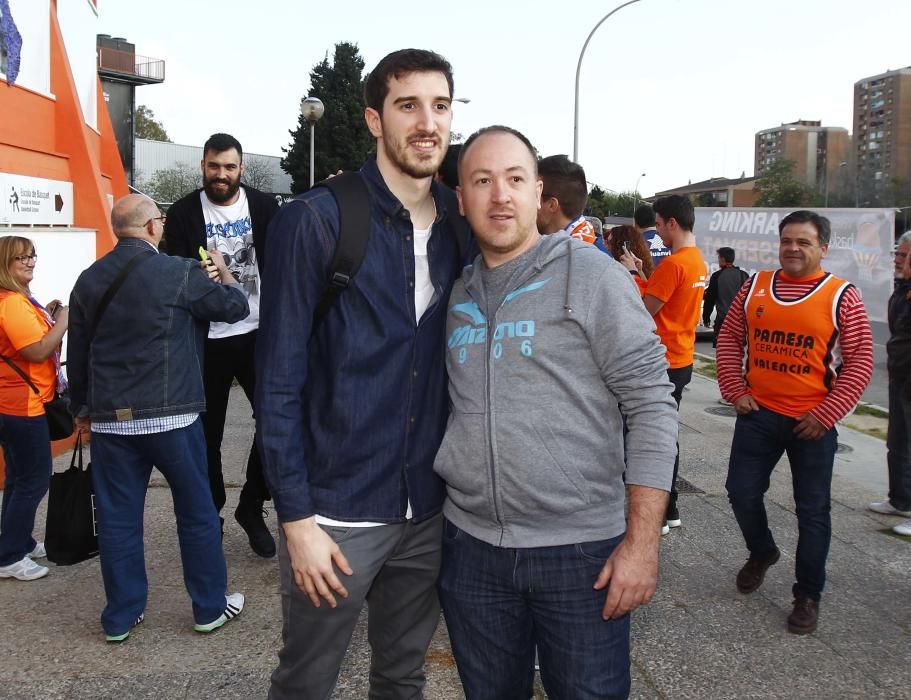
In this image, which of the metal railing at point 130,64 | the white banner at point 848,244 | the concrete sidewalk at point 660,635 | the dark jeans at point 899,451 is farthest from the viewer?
the metal railing at point 130,64

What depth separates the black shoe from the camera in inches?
178

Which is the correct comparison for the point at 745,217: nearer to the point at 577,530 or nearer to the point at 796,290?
the point at 796,290

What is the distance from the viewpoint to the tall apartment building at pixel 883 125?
363 feet

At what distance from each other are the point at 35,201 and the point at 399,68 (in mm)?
9648

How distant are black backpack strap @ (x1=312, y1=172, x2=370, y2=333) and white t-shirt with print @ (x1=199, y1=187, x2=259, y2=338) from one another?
2228 mm

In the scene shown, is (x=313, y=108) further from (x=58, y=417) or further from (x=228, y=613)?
(x=228, y=613)

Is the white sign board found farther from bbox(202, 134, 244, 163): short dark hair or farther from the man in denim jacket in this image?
the man in denim jacket

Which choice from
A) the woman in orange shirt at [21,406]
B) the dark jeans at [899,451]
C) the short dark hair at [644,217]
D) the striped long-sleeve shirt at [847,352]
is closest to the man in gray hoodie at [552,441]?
the striped long-sleeve shirt at [847,352]

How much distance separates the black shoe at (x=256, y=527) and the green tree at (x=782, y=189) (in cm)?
6923

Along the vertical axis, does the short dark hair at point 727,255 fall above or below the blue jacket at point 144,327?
above

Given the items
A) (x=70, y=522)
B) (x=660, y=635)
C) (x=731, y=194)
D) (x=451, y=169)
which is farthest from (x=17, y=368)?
(x=731, y=194)

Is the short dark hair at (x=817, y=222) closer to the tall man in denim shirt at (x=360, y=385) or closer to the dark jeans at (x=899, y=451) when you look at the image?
the dark jeans at (x=899, y=451)

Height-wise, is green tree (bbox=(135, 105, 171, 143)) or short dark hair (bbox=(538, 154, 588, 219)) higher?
green tree (bbox=(135, 105, 171, 143))

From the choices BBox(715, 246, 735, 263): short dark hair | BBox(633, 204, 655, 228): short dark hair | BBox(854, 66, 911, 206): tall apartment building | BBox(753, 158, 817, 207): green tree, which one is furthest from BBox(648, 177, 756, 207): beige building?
BBox(633, 204, 655, 228): short dark hair
